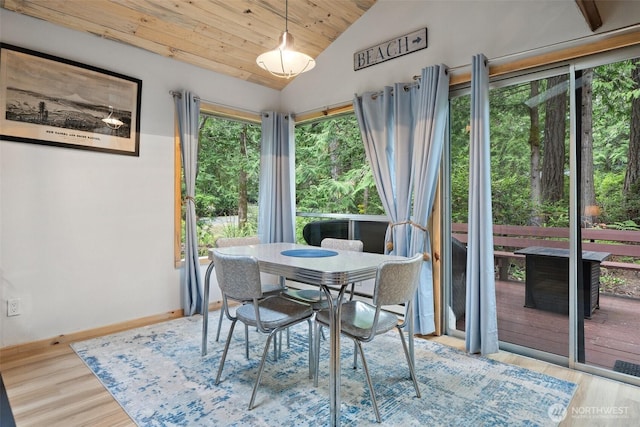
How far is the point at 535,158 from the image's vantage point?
2537 millimetres

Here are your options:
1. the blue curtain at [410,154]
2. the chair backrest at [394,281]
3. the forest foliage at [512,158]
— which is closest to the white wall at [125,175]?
the blue curtain at [410,154]

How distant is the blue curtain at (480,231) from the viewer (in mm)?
2555

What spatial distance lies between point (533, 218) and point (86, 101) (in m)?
3.59

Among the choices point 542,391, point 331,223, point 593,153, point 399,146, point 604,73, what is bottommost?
point 542,391

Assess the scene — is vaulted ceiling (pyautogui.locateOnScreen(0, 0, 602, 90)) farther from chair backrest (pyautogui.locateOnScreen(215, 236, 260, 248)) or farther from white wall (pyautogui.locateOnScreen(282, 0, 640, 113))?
chair backrest (pyautogui.locateOnScreen(215, 236, 260, 248))

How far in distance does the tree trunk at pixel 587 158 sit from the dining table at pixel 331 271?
1335 mm

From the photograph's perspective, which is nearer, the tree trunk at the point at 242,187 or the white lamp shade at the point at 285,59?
the white lamp shade at the point at 285,59

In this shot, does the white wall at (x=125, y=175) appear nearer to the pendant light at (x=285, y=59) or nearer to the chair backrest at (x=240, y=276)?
the pendant light at (x=285, y=59)

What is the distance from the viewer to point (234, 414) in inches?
72.5

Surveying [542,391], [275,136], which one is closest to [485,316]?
[542,391]

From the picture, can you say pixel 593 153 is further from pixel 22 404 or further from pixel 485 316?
pixel 22 404

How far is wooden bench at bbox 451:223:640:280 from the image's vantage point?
2164mm

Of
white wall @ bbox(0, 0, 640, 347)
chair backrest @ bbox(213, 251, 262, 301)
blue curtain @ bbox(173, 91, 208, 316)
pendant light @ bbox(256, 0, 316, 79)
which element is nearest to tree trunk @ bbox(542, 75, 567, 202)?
white wall @ bbox(0, 0, 640, 347)

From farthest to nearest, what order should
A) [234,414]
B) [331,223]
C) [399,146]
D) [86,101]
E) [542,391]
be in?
[331,223] → [399,146] → [86,101] → [542,391] → [234,414]
